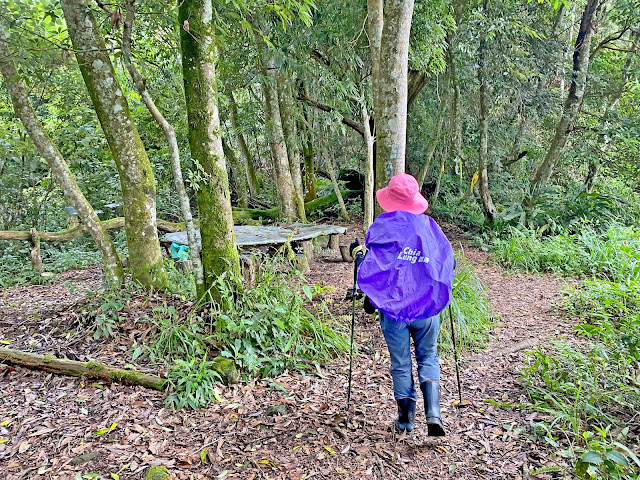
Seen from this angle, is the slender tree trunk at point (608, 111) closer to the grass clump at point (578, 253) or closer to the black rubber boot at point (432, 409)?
the grass clump at point (578, 253)

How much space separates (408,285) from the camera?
2.74m

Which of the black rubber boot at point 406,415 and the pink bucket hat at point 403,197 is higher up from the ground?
the pink bucket hat at point 403,197

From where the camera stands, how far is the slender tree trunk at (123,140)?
161 inches

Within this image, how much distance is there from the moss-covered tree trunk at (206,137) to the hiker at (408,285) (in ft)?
5.14

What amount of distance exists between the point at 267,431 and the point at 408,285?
1462 millimetres

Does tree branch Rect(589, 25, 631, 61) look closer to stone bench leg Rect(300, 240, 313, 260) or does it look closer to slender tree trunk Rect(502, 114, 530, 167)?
slender tree trunk Rect(502, 114, 530, 167)

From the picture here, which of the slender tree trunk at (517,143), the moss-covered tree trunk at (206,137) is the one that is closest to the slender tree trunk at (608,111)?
the slender tree trunk at (517,143)

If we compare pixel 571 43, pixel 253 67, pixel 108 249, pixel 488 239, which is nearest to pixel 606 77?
pixel 571 43

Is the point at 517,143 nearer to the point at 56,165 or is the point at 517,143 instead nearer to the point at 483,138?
the point at 483,138

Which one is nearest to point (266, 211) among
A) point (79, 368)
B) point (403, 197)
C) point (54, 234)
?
point (54, 234)

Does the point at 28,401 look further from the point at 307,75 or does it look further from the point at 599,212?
the point at 599,212

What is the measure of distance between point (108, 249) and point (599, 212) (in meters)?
9.70

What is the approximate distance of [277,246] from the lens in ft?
20.8

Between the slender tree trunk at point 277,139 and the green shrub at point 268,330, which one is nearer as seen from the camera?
the green shrub at point 268,330
